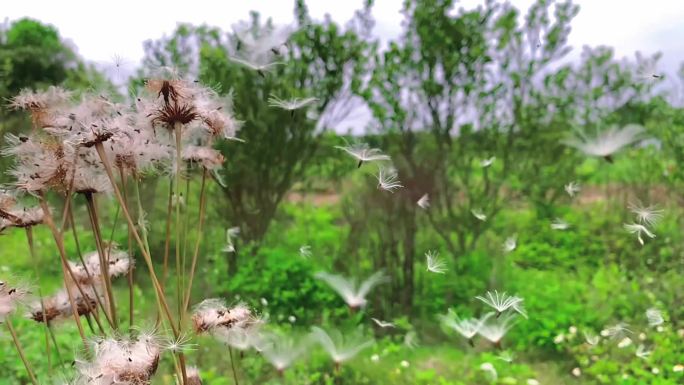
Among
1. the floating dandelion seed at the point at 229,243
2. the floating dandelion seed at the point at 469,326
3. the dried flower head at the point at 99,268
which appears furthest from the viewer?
the floating dandelion seed at the point at 469,326

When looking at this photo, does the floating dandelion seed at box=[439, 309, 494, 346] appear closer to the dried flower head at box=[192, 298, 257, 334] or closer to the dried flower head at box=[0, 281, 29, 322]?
the dried flower head at box=[192, 298, 257, 334]

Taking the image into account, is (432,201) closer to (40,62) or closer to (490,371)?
(490,371)

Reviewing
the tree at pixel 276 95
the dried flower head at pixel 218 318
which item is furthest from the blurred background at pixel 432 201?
the dried flower head at pixel 218 318

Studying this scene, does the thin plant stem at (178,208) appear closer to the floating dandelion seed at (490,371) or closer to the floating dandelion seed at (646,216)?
the floating dandelion seed at (646,216)

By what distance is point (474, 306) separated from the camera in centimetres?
465

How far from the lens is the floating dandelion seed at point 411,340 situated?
12.9 feet

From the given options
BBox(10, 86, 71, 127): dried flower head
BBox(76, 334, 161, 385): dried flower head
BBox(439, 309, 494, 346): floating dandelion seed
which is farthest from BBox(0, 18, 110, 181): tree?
BBox(76, 334, 161, 385): dried flower head

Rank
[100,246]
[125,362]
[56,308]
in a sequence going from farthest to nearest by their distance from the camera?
[56,308] < [100,246] < [125,362]

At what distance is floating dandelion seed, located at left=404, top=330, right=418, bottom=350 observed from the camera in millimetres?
3939

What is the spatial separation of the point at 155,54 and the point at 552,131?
133 inches

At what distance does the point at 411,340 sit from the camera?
13.4 feet

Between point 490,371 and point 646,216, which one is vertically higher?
point 646,216

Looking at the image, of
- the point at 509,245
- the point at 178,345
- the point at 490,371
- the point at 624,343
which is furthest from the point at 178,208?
the point at 509,245

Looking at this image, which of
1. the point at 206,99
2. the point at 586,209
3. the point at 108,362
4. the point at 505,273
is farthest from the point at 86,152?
the point at 586,209
